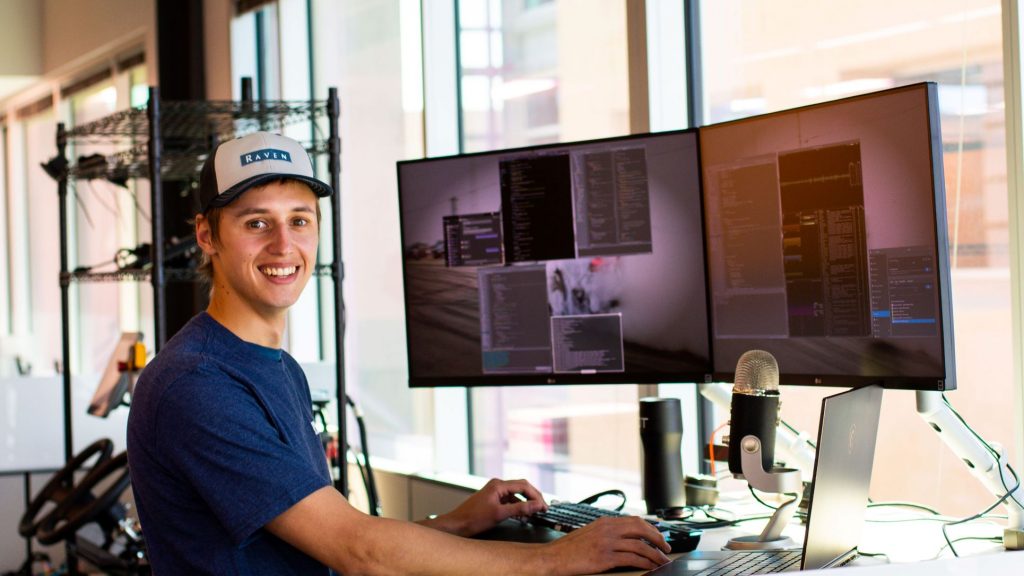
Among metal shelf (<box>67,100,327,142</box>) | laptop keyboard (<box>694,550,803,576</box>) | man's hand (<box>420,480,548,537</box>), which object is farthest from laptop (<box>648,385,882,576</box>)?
metal shelf (<box>67,100,327,142</box>)

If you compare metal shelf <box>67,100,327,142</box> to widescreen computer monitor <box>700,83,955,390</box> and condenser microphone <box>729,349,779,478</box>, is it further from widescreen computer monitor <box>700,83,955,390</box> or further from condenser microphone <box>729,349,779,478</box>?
condenser microphone <box>729,349,779,478</box>

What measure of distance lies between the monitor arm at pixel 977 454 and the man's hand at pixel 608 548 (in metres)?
0.49

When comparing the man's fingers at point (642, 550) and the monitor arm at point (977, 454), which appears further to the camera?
the monitor arm at point (977, 454)

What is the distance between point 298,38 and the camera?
4.62 meters

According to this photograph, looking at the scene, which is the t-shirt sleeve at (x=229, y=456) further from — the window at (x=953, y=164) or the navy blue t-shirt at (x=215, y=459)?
the window at (x=953, y=164)

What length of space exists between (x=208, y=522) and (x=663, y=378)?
0.89 meters

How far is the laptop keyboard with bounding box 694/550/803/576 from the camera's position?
1.51 metres

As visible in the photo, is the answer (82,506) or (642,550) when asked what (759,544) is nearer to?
(642,550)

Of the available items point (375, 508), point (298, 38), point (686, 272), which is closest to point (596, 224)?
point (686, 272)

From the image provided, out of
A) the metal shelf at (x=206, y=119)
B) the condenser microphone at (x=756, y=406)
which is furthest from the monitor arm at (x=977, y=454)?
the metal shelf at (x=206, y=119)

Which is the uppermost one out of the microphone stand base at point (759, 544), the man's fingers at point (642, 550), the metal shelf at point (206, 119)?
the metal shelf at point (206, 119)

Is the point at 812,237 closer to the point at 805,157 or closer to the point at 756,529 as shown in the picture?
the point at 805,157

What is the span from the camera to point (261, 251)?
1.67m

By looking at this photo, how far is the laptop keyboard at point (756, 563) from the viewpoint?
1.51 meters
